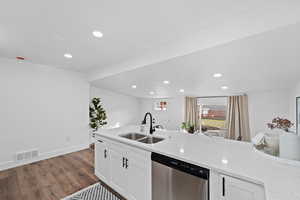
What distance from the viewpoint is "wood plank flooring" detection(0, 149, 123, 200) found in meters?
2.01

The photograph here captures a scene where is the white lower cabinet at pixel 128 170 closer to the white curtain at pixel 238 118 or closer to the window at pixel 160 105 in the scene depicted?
the white curtain at pixel 238 118

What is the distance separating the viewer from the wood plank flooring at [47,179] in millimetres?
2008

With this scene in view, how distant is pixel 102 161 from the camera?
7.28 ft

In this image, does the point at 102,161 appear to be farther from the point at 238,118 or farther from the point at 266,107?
the point at 266,107

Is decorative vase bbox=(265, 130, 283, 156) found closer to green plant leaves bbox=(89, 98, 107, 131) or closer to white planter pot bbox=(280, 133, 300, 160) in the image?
white planter pot bbox=(280, 133, 300, 160)

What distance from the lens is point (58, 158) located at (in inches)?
131

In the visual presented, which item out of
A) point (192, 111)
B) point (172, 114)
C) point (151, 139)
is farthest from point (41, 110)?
point (192, 111)

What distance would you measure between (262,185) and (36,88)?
14.5ft

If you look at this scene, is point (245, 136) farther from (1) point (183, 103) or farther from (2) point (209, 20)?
(2) point (209, 20)

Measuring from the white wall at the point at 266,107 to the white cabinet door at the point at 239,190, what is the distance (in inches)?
155

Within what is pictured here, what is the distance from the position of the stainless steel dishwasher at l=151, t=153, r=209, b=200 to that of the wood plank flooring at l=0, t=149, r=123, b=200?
59.4 inches

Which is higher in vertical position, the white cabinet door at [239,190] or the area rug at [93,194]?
the white cabinet door at [239,190]

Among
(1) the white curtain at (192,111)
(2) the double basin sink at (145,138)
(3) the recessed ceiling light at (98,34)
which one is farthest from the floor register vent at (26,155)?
(1) the white curtain at (192,111)

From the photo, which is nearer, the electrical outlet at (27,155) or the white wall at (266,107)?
the electrical outlet at (27,155)
